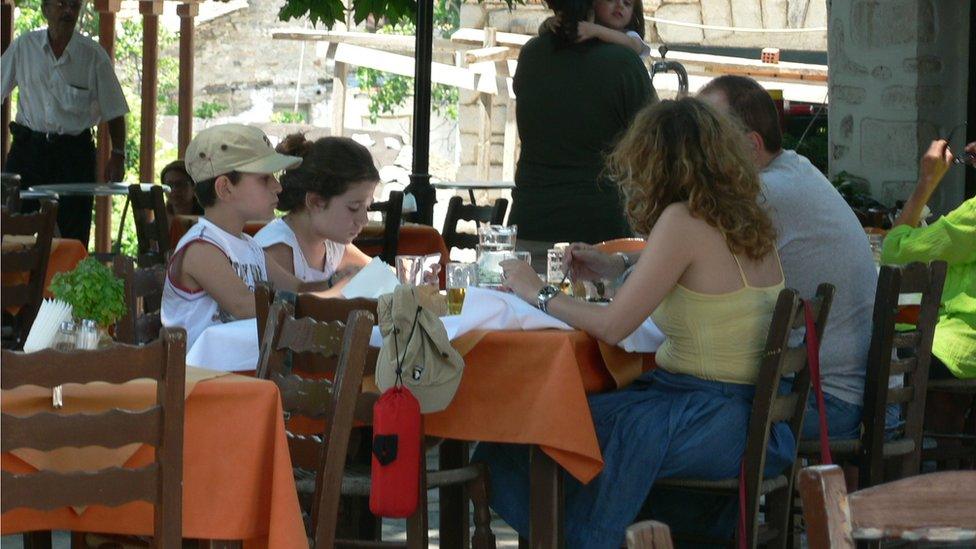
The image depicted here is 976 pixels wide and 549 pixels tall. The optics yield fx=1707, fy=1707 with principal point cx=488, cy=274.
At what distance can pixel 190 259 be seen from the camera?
4324 mm

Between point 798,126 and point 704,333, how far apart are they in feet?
17.5

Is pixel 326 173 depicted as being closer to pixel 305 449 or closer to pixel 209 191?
pixel 209 191

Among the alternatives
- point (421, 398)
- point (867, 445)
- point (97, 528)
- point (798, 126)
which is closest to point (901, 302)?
point (867, 445)

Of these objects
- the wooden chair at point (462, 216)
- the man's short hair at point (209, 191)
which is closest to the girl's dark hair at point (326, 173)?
the man's short hair at point (209, 191)

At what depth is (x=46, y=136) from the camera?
365 inches

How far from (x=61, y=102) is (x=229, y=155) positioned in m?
5.09

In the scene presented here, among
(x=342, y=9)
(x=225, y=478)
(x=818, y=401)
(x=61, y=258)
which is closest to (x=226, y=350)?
(x=225, y=478)

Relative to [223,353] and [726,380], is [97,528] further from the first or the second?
[726,380]

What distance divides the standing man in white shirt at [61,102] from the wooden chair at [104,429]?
6.45m

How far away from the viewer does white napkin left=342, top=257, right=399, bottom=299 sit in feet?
13.3

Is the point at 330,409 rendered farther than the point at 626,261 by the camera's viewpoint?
No

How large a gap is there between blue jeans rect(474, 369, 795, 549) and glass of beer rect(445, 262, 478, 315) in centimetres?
39

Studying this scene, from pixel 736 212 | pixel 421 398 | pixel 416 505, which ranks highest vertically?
pixel 736 212

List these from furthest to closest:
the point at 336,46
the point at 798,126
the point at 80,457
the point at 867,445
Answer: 1. the point at 336,46
2. the point at 798,126
3. the point at 867,445
4. the point at 80,457
